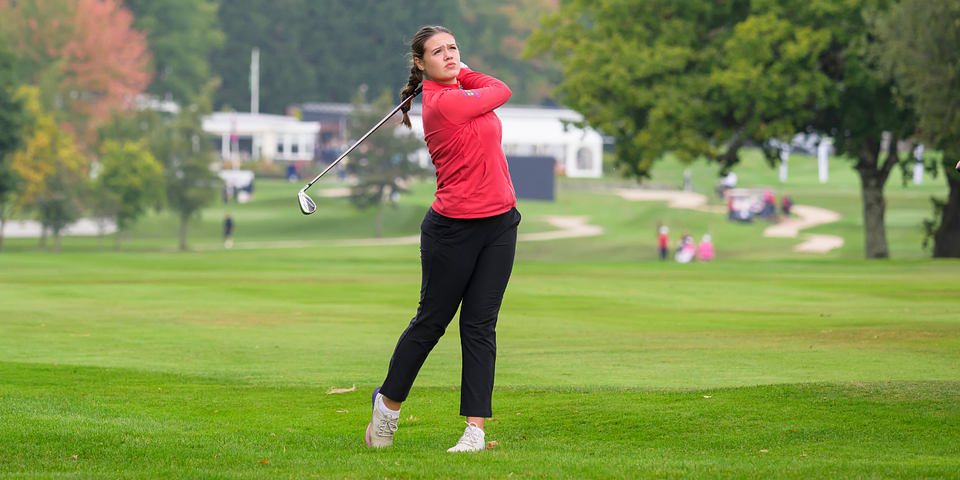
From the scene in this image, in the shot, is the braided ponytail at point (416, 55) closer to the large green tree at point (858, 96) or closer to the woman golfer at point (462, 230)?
the woman golfer at point (462, 230)

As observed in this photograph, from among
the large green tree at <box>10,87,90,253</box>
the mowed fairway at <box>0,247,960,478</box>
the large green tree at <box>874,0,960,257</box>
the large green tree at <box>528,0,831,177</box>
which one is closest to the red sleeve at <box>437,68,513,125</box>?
the mowed fairway at <box>0,247,960,478</box>

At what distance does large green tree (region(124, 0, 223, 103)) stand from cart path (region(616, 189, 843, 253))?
4642 centimetres

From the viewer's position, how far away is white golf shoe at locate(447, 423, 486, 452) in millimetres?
5543

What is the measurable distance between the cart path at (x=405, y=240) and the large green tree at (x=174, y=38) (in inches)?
1877

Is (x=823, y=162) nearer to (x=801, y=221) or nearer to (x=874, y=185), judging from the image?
(x=801, y=221)

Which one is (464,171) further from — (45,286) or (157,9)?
(157,9)

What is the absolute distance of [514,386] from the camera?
8.23m

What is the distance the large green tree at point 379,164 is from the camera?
58906 millimetres

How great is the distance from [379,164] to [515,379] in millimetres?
51641

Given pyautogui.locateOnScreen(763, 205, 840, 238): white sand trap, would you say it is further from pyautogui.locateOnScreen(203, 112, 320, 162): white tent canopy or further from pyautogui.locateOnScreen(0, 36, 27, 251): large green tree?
pyautogui.locateOnScreen(203, 112, 320, 162): white tent canopy

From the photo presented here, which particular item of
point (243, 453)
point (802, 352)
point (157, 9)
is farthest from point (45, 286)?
point (157, 9)

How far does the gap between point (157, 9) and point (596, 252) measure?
68.2 meters

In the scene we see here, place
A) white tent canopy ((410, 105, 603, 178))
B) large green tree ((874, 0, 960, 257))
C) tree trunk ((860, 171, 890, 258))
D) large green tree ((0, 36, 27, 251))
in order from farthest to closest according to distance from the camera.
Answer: white tent canopy ((410, 105, 603, 178))
large green tree ((0, 36, 27, 251))
tree trunk ((860, 171, 890, 258))
large green tree ((874, 0, 960, 257))

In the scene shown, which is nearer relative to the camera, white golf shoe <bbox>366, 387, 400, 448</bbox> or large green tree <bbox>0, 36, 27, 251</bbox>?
white golf shoe <bbox>366, 387, 400, 448</bbox>
